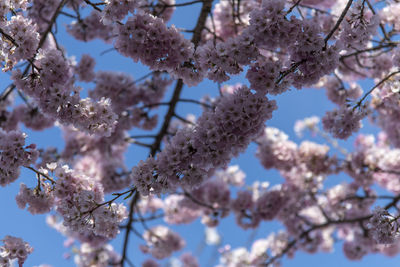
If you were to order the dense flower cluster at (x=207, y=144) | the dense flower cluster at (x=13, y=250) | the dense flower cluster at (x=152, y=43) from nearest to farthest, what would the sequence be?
the dense flower cluster at (x=207, y=144) < the dense flower cluster at (x=152, y=43) < the dense flower cluster at (x=13, y=250)

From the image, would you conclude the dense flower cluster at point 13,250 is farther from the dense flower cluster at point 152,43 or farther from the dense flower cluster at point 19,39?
the dense flower cluster at point 152,43

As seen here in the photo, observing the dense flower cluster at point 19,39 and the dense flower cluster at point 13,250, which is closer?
the dense flower cluster at point 19,39

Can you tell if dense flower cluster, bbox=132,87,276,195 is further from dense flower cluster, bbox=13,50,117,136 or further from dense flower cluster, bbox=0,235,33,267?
dense flower cluster, bbox=0,235,33,267

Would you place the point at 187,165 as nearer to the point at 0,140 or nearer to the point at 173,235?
the point at 0,140

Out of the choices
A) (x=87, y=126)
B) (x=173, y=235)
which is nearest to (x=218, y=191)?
(x=173, y=235)

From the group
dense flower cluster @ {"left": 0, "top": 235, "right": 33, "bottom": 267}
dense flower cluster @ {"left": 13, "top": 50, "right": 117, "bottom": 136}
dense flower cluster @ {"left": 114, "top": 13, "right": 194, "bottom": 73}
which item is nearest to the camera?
dense flower cluster @ {"left": 114, "top": 13, "right": 194, "bottom": 73}

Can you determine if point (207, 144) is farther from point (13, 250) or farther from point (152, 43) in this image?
point (13, 250)

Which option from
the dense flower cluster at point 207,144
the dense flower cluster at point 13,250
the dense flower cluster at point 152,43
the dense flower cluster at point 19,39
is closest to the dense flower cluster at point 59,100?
the dense flower cluster at point 19,39

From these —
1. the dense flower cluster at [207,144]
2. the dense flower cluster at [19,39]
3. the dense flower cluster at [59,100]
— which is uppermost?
the dense flower cluster at [19,39]

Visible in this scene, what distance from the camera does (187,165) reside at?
10.8 ft

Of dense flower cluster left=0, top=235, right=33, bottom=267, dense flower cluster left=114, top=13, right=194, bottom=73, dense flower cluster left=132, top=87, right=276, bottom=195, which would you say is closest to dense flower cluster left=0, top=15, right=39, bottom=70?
dense flower cluster left=114, top=13, right=194, bottom=73

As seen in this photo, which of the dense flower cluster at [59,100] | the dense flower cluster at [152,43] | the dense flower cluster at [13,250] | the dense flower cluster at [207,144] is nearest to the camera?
the dense flower cluster at [207,144]

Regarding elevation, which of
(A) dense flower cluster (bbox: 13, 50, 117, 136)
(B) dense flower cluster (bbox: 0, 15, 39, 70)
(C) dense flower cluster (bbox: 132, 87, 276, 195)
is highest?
(B) dense flower cluster (bbox: 0, 15, 39, 70)

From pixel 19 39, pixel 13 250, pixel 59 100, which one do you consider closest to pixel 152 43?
pixel 59 100
